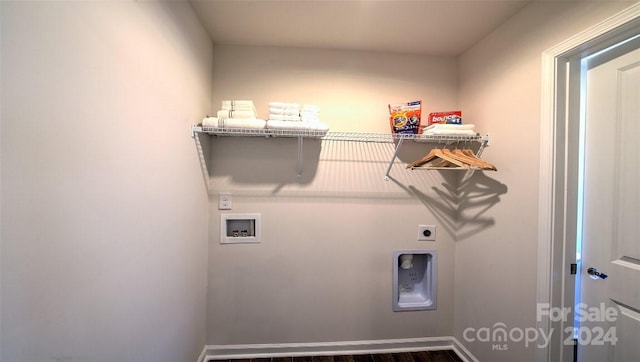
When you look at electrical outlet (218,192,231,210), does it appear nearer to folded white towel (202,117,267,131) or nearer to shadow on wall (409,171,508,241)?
folded white towel (202,117,267,131)

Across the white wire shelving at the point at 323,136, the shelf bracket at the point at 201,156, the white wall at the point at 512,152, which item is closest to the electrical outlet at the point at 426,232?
the white wall at the point at 512,152

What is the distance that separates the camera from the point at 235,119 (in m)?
1.42

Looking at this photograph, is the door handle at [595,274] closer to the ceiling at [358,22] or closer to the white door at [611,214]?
the white door at [611,214]

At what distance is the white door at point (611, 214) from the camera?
98 centimetres

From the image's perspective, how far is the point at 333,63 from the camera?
1.77 meters

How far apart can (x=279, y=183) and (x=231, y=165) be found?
389 mm

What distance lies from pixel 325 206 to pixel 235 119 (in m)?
0.91

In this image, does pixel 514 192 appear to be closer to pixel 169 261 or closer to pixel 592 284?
pixel 592 284

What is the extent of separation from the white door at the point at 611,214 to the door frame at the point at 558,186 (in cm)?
5

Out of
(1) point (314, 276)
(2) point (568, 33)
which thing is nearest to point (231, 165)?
(1) point (314, 276)

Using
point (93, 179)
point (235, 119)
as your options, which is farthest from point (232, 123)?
point (93, 179)

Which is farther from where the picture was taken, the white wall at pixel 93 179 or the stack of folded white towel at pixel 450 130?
the stack of folded white towel at pixel 450 130

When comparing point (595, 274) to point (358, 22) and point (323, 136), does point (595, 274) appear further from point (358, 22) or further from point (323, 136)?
point (358, 22)

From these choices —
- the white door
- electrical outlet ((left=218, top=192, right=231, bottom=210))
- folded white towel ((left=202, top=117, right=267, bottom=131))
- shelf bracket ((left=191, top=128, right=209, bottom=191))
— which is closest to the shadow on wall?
the white door
